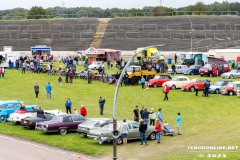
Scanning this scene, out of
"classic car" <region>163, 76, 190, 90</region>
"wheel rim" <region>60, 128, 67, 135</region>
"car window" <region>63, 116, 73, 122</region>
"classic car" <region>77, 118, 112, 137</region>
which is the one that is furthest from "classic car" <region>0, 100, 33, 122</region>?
"classic car" <region>163, 76, 190, 90</region>

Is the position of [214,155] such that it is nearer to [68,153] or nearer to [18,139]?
[68,153]

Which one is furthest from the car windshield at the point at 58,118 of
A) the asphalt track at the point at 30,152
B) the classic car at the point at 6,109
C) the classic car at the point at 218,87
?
the classic car at the point at 218,87

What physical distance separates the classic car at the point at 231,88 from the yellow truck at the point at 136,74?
9544 millimetres

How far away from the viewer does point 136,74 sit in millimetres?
55469

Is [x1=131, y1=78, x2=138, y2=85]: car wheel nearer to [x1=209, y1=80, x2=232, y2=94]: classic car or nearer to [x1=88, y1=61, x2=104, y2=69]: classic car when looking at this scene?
[x1=209, y1=80, x2=232, y2=94]: classic car

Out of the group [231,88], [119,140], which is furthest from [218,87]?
[119,140]

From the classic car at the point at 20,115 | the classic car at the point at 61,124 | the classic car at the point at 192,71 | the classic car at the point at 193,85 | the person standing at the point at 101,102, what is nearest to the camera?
the classic car at the point at 61,124

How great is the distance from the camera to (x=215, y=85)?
50594 millimetres

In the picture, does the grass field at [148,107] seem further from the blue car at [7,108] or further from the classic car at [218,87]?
the classic car at [218,87]

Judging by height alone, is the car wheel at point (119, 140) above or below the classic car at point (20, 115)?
below

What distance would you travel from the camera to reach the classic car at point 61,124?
33.1 meters

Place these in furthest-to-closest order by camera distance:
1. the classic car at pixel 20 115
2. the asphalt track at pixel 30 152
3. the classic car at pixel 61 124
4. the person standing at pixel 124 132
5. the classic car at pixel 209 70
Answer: the classic car at pixel 209 70 < the classic car at pixel 20 115 < the classic car at pixel 61 124 < the person standing at pixel 124 132 < the asphalt track at pixel 30 152

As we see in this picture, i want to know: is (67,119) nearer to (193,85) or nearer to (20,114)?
(20,114)

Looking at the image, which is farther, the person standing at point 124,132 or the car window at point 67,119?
the car window at point 67,119
